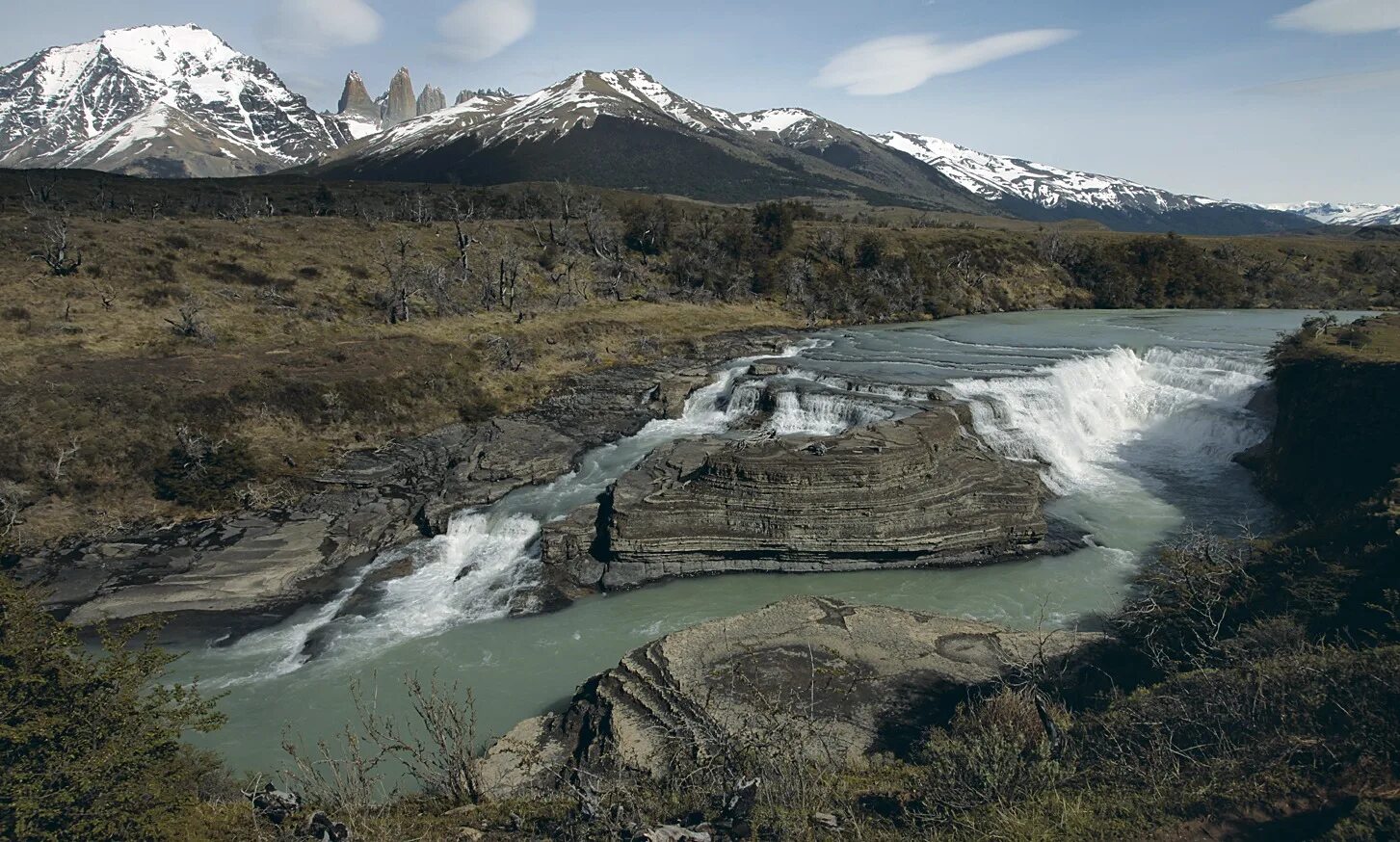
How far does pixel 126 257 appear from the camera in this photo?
3994cm

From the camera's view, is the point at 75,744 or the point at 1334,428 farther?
the point at 1334,428

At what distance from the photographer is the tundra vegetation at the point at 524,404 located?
793 centimetres

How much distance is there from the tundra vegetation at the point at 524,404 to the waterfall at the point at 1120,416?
11.2ft

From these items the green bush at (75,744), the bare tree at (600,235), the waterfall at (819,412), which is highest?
the bare tree at (600,235)

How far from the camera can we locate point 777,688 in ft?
41.6

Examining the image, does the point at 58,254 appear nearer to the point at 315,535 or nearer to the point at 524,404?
the point at 524,404

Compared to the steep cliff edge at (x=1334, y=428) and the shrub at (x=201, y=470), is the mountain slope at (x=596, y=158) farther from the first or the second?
the shrub at (x=201, y=470)

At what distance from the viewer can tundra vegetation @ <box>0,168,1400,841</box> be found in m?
7.93

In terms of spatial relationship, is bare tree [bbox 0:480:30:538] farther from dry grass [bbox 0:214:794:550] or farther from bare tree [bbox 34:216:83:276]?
bare tree [bbox 34:216:83:276]

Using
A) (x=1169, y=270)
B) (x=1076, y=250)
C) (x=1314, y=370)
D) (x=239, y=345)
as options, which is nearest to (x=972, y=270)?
(x=1076, y=250)

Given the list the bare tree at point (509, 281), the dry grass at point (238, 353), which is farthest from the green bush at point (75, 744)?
the bare tree at point (509, 281)

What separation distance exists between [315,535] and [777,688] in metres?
16.7

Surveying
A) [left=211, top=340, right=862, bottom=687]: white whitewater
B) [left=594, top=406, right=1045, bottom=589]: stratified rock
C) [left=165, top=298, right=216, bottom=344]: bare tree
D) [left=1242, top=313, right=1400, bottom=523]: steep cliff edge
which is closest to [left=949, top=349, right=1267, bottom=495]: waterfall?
[left=1242, top=313, right=1400, bottom=523]: steep cliff edge

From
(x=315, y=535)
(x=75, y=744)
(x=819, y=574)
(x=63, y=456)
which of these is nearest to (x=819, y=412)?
(x=819, y=574)
